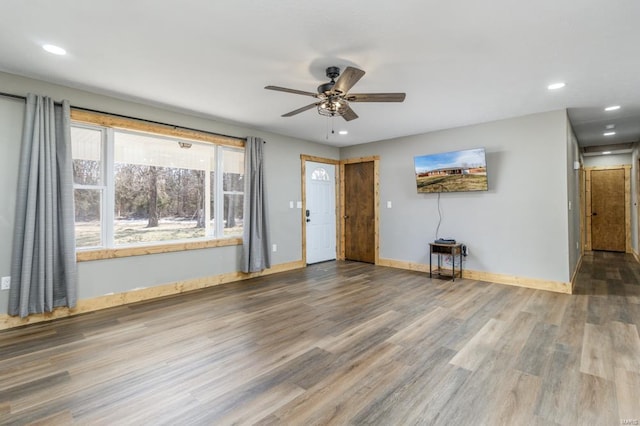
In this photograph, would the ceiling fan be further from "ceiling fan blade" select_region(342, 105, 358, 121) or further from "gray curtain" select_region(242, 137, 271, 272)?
"gray curtain" select_region(242, 137, 271, 272)

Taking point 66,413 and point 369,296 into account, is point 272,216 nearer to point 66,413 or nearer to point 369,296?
point 369,296

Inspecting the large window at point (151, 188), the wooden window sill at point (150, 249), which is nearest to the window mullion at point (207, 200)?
the large window at point (151, 188)

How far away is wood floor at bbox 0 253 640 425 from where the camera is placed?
1.86 metres

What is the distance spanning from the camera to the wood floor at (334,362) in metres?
1.86

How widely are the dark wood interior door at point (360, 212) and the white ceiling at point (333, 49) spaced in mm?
2544

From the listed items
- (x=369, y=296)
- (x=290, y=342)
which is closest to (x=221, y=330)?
(x=290, y=342)

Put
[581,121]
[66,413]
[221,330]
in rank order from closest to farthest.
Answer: [66,413] → [221,330] → [581,121]

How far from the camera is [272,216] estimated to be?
5750 millimetres

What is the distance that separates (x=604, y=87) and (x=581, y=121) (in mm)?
1722

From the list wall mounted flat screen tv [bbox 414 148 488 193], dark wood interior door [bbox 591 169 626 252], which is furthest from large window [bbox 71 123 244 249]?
dark wood interior door [bbox 591 169 626 252]

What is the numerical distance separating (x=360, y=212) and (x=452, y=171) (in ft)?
7.35

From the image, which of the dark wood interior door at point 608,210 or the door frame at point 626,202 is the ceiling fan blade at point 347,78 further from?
the dark wood interior door at point 608,210

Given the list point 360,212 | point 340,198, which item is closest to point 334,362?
point 360,212

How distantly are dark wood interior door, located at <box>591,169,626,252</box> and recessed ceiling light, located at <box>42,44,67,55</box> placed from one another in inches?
433
